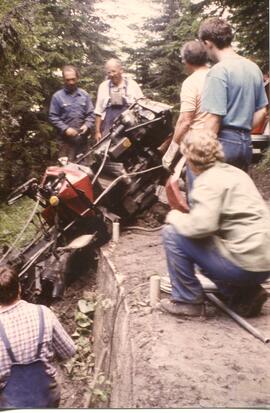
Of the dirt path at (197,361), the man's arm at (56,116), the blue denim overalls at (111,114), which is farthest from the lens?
the blue denim overalls at (111,114)

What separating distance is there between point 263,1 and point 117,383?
1807mm

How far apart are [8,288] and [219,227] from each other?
0.80 metres

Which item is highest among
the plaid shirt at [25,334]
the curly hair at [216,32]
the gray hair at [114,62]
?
the curly hair at [216,32]

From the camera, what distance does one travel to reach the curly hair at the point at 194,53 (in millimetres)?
2420

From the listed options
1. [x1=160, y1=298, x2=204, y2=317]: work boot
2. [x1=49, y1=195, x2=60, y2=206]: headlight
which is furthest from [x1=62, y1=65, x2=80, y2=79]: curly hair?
[x1=160, y1=298, x2=204, y2=317]: work boot

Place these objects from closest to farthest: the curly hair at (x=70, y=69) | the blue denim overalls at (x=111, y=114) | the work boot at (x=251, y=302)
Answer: the work boot at (x=251, y=302) < the curly hair at (x=70, y=69) < the blue denim overalls at (x=111, y=114)

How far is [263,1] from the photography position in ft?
7.70

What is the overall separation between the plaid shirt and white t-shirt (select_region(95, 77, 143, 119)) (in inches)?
54.6

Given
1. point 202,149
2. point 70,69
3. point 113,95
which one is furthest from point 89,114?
point 202,149

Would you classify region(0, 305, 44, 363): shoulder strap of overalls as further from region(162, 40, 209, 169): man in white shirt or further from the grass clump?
the grass clump

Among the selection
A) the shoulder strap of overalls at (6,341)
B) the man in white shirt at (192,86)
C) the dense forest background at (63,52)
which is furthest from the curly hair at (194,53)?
the shoulder strap of overalls at (6,341)

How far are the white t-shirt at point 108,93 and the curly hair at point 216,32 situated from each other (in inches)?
22.8

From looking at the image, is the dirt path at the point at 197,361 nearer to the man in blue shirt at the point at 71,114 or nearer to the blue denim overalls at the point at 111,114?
the man in blue shirt at the point at 71,114

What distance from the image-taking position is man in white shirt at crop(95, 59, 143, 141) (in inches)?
103
